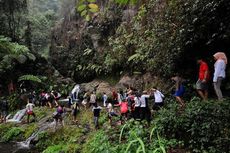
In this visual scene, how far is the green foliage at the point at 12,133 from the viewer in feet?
52.9

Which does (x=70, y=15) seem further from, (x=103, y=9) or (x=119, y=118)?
(x=119, y=118)

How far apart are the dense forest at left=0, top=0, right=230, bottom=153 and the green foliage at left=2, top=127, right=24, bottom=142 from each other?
0.16 feet

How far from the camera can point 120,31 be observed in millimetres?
23172

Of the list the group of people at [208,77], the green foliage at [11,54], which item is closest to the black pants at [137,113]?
the group of people at [208,77]

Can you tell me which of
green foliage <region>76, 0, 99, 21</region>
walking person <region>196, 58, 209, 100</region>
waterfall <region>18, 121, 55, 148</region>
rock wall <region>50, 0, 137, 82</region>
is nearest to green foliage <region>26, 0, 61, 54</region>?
rock wall <region>50, 0, 137, 82</region>

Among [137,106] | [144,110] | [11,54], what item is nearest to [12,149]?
[137,106]

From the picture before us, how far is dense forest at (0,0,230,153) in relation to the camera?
7.95m

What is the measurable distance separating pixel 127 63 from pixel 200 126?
1405cm

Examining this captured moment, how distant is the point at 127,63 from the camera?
70.7 feet

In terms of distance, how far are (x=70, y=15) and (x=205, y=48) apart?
2063 cm

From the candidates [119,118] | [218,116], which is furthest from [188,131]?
[119,118]

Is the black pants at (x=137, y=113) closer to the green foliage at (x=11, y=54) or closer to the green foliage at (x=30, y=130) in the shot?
the green foliage at (x=30, y=130)

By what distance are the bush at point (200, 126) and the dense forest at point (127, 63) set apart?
22mm

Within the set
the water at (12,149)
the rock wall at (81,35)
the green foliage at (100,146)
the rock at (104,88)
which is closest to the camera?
the green foliage at (100,146)
